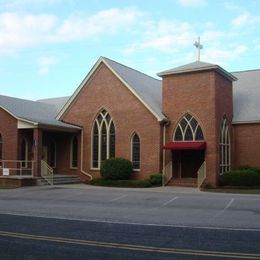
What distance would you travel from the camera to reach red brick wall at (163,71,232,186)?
2853 cm

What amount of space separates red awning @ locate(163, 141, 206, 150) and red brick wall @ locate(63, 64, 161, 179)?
93 cm

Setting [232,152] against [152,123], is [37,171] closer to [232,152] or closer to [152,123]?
[152,123]

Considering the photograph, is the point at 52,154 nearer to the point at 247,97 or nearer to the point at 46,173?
the point at 46,173

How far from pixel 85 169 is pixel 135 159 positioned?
14.3 ft

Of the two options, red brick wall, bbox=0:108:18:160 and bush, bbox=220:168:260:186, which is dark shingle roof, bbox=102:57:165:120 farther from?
red brick wall, bbox=0:108:18:160

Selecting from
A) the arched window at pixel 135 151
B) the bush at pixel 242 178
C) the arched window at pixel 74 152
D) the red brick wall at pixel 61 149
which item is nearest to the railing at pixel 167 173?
the arched window at pixel 135 151

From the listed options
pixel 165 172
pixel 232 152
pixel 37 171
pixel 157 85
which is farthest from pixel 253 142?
pixel 37 171

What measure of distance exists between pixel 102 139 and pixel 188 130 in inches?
262

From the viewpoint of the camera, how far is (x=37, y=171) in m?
29.7

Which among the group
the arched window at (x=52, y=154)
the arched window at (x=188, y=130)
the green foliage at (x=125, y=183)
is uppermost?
the arched window at (x=188, y=130)

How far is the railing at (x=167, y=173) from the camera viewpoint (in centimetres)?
2926

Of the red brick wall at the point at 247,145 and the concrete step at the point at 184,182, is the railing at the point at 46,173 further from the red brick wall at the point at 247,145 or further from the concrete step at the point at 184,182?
the red brick wall at the point at 247,145

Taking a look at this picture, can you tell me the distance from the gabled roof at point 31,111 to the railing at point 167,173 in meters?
7.83

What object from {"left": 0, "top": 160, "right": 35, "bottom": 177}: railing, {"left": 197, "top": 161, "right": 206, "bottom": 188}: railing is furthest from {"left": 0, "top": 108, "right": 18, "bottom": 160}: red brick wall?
{"left": 197, "top": 161, "right": 206, "bottom": 188}: railing
